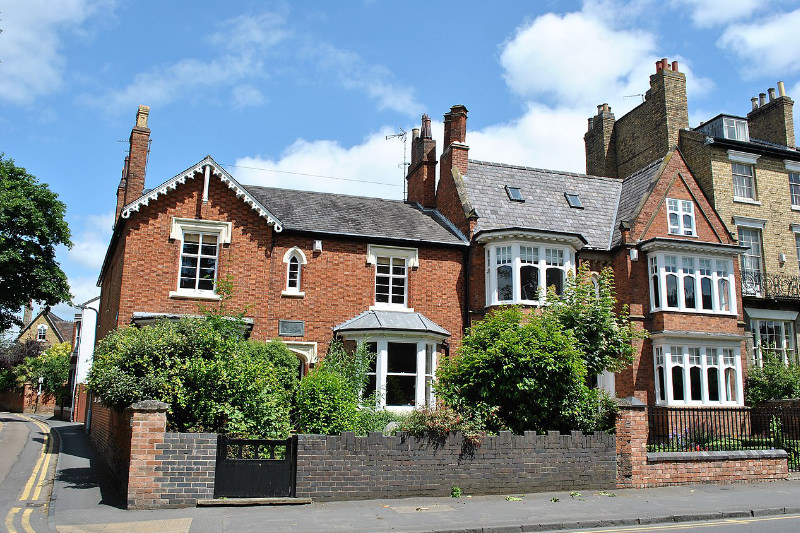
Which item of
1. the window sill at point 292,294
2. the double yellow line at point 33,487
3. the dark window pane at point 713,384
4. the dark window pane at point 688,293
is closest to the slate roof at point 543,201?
the dark window pane at point 688,293

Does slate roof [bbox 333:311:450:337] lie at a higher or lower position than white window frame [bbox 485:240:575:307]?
lower

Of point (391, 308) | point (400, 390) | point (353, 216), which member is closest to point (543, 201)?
point (353, 216)

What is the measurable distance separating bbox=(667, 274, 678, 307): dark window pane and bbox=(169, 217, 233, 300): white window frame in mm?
15870

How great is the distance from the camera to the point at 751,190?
89.1 ft

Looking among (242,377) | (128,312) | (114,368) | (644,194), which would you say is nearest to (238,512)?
(242,377)

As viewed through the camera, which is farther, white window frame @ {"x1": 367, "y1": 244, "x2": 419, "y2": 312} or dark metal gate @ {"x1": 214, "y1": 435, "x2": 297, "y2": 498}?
white window frame @ {"x1": 367, "y1": 244, "x2": 419, "y2": 312}

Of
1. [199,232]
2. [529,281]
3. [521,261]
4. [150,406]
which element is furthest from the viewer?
[529,281]

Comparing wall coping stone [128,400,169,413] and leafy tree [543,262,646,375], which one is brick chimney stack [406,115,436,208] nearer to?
leafy tree [543,262,646,375]

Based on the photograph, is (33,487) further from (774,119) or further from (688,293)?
(774,119)

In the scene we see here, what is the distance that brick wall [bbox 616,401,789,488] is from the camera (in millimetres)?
13945

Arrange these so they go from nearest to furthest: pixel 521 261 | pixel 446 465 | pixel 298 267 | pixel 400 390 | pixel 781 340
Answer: pixel 446 465 → pixel 400 390 → pixel 298 267 → pixel 521 261 → pixel 781 340

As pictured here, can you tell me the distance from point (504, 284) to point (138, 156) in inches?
536

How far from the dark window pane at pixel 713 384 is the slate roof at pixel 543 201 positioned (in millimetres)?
6000

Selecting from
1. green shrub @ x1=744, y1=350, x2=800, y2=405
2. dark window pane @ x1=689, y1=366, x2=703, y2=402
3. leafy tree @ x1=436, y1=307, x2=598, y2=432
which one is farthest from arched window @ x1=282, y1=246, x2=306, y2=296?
green shrub @ x1=744, y1=350, x2=800, y2=405
